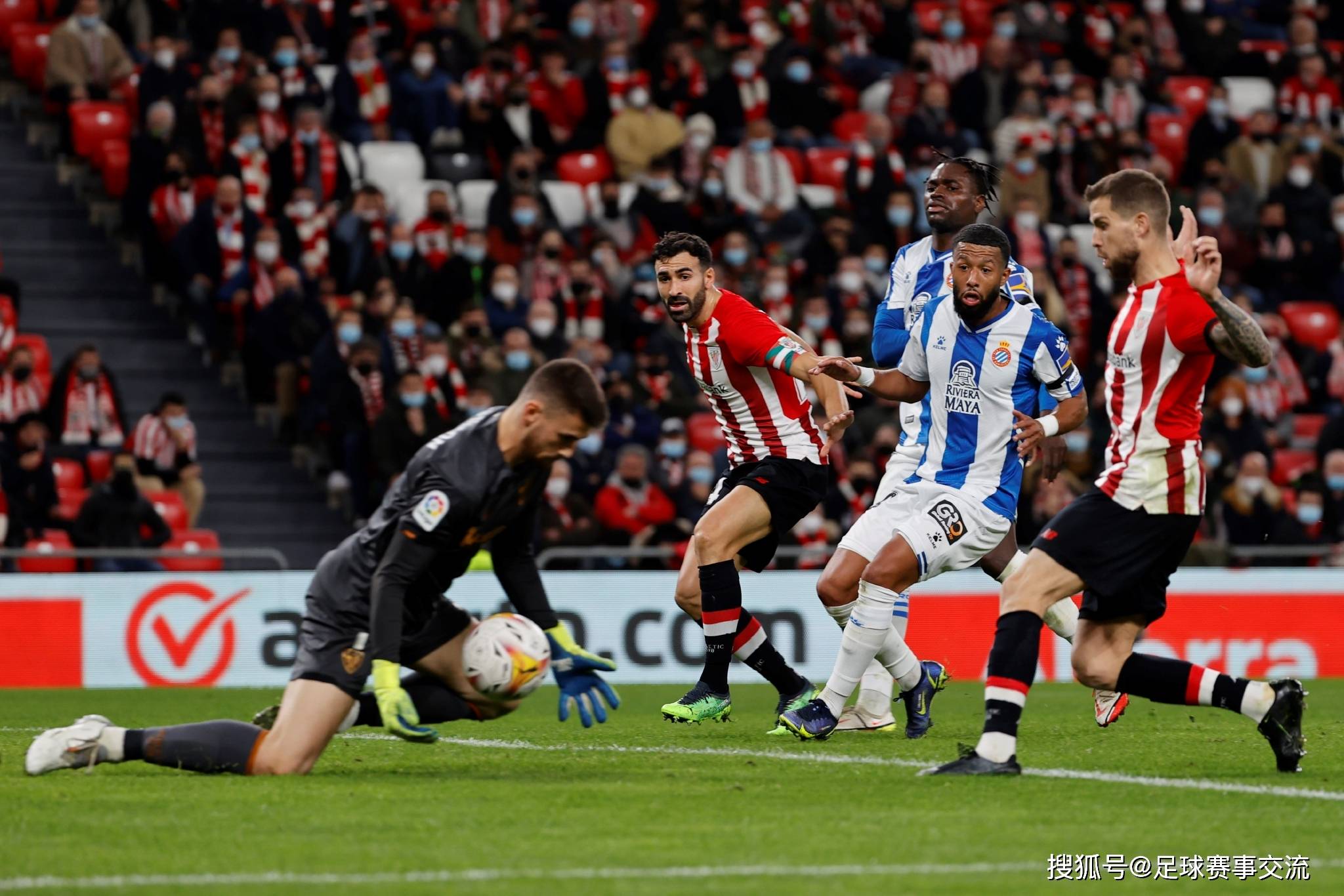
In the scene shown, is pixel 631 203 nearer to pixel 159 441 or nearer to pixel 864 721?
pixel 159 441

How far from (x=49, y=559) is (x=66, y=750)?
358 inches

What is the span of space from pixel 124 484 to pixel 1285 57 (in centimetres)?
1588

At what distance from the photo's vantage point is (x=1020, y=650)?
7656 mm

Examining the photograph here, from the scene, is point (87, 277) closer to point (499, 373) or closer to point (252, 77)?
point (252, 77)

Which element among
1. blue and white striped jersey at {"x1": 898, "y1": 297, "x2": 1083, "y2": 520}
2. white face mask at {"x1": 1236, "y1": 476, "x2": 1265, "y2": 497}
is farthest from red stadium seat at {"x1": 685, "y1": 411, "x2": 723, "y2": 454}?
blue and white striped jersey at {"x1": 898, "y1": 297, "x2": 1083, "y2": 520}

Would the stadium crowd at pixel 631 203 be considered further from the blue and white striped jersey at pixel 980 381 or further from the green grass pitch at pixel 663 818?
the green grass pitch at pixel 663 818

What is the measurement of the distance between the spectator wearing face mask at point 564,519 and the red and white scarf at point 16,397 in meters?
4.29

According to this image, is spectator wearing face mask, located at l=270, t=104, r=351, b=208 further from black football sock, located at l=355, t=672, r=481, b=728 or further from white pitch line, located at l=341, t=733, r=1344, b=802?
black football sock, located at l=355, t=672, r=481, b=728

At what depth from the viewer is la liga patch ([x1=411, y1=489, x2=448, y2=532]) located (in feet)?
24.5

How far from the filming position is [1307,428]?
21594 mm

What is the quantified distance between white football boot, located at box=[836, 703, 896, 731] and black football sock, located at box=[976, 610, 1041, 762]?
2781 mm

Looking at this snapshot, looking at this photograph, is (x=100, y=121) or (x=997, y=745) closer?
(x=997, y=745)

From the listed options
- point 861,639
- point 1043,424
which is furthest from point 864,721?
point 1043,424

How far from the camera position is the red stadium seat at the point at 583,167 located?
21469mm
